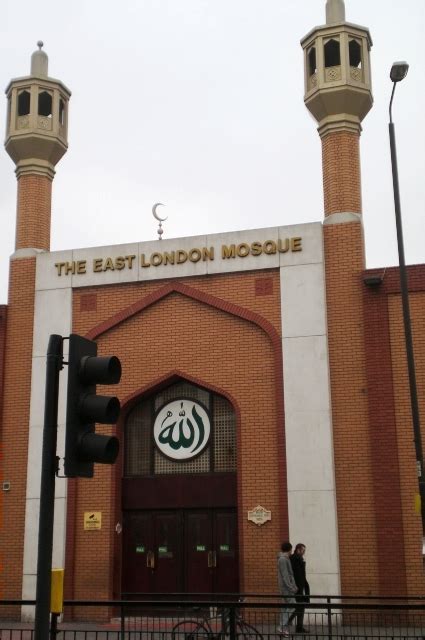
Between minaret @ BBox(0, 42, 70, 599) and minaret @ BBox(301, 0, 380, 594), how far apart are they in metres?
6.57

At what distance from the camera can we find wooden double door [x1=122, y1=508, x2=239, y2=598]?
56.2 feet

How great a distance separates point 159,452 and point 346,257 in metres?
5.84

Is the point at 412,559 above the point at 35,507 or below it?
below

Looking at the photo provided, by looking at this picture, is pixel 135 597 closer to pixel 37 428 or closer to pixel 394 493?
pixel 37 428

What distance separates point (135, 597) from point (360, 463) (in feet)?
18.1

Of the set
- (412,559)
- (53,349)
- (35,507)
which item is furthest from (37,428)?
(53,349)

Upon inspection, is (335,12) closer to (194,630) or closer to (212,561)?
(212,561)

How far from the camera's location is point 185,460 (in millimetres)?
17969

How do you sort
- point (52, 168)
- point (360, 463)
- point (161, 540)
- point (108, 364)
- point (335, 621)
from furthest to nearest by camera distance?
point (52, 168) → point (161, 540) → point (360, 463) → point (335, 621) → point (108, 364)

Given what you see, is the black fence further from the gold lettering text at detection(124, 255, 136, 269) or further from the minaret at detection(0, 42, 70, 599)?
the gold lettering text at detection(124, 255, 136, 269)

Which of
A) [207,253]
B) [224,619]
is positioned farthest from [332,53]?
[224,619]

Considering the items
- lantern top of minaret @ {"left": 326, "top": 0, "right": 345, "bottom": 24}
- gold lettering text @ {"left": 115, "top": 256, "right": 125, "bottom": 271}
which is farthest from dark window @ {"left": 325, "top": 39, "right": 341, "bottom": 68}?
gold lettering text @ {"left": 115, "top": 256, "right": 125, "bottom": 271}

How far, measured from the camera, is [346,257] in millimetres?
17469

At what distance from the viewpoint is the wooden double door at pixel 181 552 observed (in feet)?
56.2
